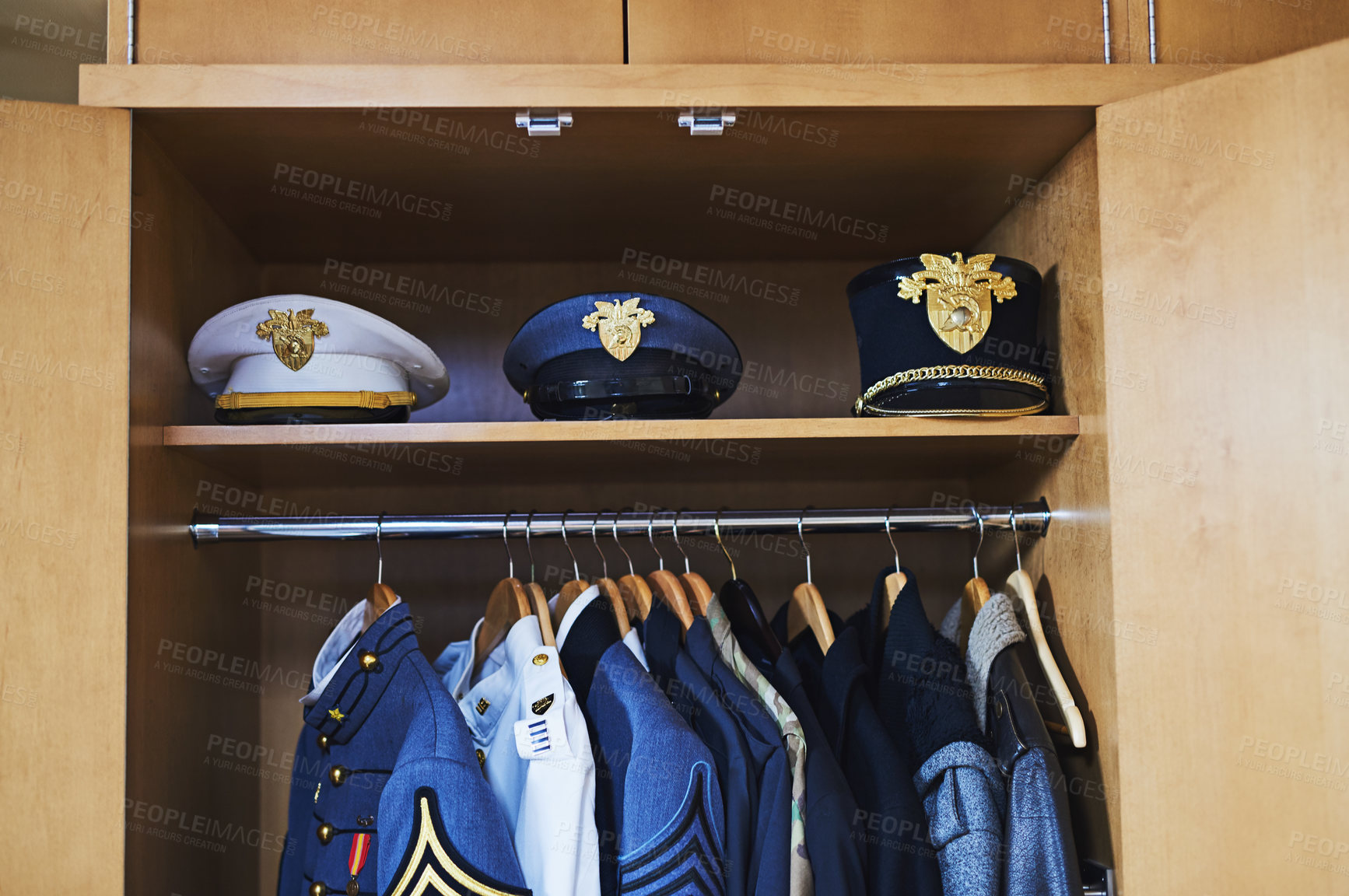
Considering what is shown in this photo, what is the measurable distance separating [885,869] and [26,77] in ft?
6.28

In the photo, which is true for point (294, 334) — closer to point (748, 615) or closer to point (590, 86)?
point (590, 86)

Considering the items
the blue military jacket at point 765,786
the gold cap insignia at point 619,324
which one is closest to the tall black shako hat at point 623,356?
the gold cap insignia at point 619,324

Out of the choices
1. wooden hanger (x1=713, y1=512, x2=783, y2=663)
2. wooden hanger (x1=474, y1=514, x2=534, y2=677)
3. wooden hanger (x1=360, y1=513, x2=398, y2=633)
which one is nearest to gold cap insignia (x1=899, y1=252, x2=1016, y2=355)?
wooden hanger (x1=713, y1=512, x2=783, y2=663)

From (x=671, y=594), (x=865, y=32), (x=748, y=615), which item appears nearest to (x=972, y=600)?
(x=748, y=615)

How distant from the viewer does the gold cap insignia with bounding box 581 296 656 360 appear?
4.40 ft

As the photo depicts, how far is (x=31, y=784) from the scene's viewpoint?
3.74 ft

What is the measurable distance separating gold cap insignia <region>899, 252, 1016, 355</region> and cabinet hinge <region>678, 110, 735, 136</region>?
31cm

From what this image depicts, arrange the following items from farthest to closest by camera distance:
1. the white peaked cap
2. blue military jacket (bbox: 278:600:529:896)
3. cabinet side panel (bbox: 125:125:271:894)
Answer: the white peaked cap → cabinet side panel (bbox: 125:125:271:894) → blue military jacket (bbox: 278:600:529:896)

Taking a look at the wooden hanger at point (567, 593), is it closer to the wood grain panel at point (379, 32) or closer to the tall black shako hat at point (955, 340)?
the tall black shako hat at point (955, 340)

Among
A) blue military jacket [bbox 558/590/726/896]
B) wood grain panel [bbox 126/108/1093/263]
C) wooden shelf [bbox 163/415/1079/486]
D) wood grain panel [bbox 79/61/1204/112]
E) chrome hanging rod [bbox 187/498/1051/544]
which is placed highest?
wood grain panel [bbox 79/61/1204/112]

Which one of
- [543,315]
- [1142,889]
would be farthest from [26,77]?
[1142,889]

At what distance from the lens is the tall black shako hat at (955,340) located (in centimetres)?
132

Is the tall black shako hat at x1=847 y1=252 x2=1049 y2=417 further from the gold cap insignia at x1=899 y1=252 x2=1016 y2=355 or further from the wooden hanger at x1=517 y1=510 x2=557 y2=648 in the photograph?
the wooden hanger at x1=517 y1=510 x2=557 y2=648

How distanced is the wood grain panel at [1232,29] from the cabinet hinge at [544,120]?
75 centimetres
